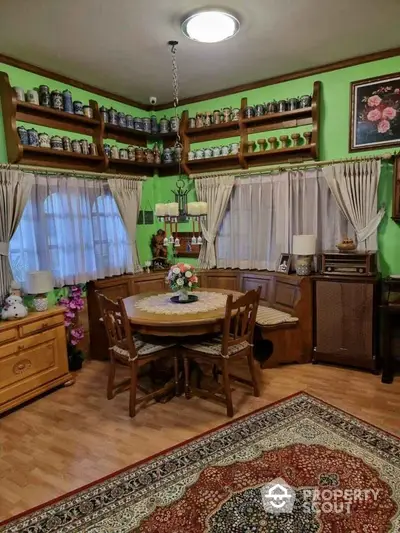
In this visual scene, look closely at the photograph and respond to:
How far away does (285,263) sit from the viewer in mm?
4082

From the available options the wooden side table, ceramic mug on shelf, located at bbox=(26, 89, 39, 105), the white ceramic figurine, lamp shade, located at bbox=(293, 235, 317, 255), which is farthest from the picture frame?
ceramic mug on shelf, located at bbox=(26, 89, 39, 105)

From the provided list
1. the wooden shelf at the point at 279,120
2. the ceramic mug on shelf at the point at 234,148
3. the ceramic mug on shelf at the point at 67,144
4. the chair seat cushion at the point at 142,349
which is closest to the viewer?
the chair seat cushion at the point at 142,349

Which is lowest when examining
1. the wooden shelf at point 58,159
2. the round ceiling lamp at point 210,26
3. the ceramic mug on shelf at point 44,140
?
the wooden shelf at point 58,159

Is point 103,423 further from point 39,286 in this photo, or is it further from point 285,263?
point 285,263

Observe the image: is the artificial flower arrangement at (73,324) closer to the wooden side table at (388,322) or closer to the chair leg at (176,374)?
the chair leg at (176,374)

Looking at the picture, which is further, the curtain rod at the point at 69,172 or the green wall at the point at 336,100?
the green wall at the point at 336,100

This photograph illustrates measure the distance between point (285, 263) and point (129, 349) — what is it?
1.98 meters

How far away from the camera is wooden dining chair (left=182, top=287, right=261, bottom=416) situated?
9.28 ft

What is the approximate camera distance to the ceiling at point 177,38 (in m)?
2.63

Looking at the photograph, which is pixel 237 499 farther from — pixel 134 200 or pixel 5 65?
pixel 5 65

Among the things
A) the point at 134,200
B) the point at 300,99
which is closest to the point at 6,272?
the point at 134,200

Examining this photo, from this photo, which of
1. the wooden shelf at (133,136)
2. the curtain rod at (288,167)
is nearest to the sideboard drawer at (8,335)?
the wooden shelf at (133,136)

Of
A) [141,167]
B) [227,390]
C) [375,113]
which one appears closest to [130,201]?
[141,167]

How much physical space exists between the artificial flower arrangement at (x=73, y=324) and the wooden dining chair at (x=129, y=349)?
770mm
